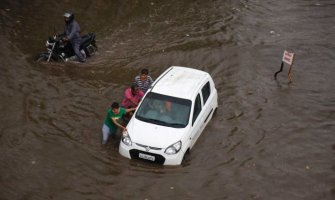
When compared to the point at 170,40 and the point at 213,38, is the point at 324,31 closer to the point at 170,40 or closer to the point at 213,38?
the point at 213,38

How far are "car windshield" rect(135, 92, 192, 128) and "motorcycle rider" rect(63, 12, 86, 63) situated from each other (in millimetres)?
4857

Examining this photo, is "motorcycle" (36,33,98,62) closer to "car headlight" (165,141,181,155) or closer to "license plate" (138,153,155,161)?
"license plate" (138,153,155,161)

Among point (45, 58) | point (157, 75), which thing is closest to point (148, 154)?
point (157, 75)

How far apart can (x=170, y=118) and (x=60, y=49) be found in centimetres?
622

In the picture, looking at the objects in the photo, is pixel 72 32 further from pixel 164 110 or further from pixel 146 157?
pixel 146 157

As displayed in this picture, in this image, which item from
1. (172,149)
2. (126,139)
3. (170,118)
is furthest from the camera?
(170,118)

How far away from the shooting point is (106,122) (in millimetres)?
11266

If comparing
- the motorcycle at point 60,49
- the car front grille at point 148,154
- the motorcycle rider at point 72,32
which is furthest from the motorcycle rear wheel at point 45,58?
the car front grille at point 148,154

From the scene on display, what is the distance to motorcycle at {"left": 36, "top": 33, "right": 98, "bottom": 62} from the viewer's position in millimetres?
15234

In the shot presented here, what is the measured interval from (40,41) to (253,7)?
377 inches

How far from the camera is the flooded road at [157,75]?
33.2 ft

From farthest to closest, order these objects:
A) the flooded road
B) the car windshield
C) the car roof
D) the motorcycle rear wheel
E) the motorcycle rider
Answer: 1. the motorcycle rear wheel
2. the motorcycle rider
3. the car roof
4. the car windshield
5. the flooded road

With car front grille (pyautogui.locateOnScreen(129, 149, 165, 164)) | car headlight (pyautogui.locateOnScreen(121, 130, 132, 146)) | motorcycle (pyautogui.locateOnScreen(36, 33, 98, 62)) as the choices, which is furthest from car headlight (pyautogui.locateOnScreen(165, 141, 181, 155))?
motorcycle (pyautogui.locateOnScreen(36, 33, 98, 62))

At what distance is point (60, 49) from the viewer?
15.6 metres
